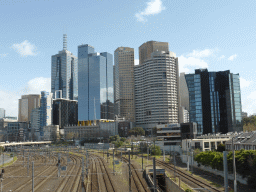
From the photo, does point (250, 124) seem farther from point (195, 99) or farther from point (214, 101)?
point (195, 99)

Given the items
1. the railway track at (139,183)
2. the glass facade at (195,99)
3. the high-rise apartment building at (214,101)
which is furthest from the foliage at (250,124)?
the railway track at (139,183)

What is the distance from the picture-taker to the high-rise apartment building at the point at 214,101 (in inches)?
7505

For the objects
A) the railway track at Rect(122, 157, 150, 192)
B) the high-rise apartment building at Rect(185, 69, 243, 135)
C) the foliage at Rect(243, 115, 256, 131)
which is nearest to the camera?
the railway track at Rect(122, 157, 150, 192)

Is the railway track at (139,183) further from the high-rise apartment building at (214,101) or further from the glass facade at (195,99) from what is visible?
the high-rise apartment building at (214,101)

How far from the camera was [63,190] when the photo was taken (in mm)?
48156

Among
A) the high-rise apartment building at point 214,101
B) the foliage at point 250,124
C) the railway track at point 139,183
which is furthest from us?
the high-rise apartment building at point 214,101

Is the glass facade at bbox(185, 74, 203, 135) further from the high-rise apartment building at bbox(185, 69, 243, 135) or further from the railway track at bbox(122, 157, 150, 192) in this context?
the railway track at bbox(122, 157, 150, 192)

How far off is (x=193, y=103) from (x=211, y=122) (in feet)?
62.1

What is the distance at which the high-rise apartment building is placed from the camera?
625ft

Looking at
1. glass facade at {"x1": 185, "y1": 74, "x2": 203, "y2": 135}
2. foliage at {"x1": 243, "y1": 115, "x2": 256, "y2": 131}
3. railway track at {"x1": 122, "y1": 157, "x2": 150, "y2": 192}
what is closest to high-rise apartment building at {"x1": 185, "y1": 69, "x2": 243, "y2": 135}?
glass facade at {"x1": 185, "y1": 74, "x2": 203, "y2": 135}

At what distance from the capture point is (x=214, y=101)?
195750 mm

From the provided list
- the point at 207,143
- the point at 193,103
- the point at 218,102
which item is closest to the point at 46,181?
the point at 207,143

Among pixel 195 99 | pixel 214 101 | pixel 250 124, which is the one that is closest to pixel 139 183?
pixel 195 99

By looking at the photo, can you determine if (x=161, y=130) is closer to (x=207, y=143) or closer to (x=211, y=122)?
(x=207, y=143)
